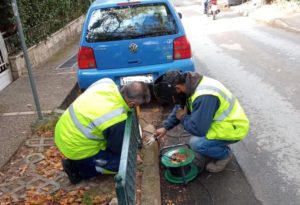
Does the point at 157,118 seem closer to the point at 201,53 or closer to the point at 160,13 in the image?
the point at 160,13

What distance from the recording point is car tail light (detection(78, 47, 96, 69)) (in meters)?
5.43

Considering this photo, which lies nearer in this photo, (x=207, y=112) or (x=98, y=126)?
(x=98, y=126)

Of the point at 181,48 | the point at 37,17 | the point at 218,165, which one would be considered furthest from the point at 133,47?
the point at 37,17

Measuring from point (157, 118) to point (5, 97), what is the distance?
298cm

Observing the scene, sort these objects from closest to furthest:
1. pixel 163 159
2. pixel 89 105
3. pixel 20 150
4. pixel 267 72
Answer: pixel 89 105 < pixel 163 159 < pixel 20 150 < pixel 267 72

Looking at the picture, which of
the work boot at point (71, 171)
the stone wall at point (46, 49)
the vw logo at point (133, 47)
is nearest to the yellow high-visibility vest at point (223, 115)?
the work boot at point (71, 171)

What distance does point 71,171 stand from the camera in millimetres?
3578

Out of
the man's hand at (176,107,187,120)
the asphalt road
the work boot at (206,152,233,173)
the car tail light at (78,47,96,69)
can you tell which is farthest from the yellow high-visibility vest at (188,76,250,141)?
the car tail light at (78,47,96,69)

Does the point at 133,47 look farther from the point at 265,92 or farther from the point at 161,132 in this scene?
the point at 265,92

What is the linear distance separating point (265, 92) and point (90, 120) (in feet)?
13.0

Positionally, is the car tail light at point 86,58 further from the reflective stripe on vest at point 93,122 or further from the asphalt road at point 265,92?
the asphalt road at point 265,92

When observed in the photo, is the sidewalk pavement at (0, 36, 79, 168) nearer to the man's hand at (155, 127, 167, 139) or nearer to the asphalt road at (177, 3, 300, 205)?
the man's hand at (155, 127, 167, 139)

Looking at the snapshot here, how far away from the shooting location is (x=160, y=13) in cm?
558

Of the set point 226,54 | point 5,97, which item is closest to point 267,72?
point 226,54
